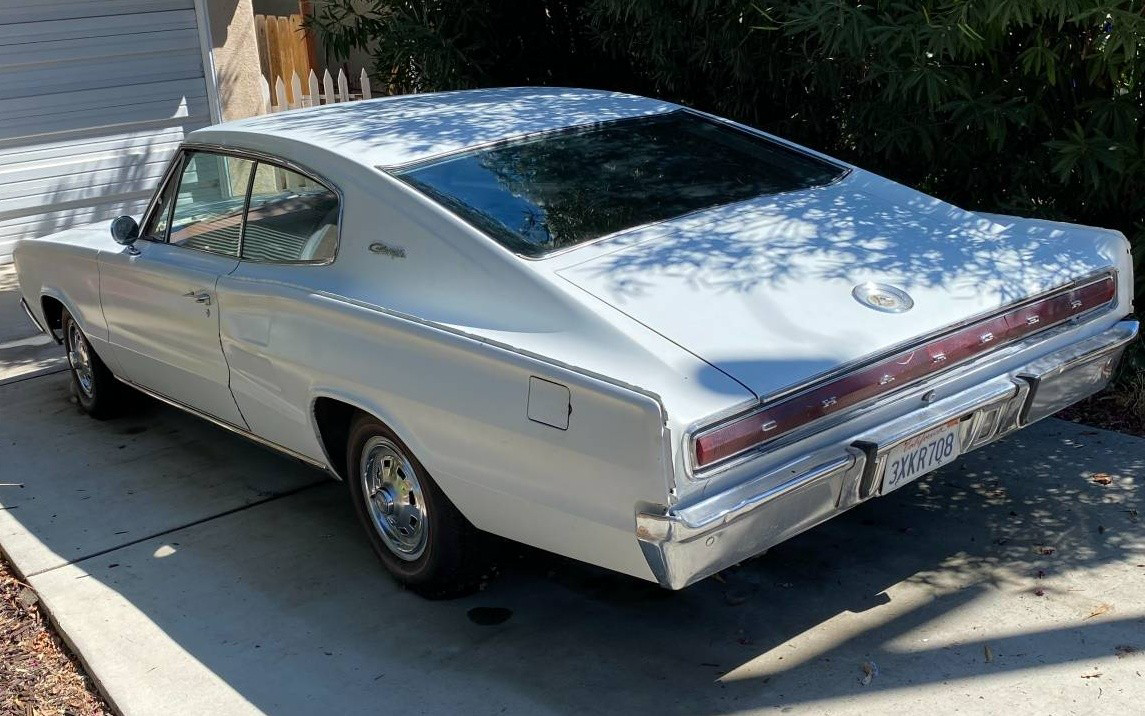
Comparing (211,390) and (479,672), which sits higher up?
(211,390)

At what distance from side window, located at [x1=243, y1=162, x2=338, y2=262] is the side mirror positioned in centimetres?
95

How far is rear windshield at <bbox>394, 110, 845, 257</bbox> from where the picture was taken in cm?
404

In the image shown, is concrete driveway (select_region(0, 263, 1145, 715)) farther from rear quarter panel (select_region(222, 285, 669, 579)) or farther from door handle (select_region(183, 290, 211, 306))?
door handle (select_region(183, 290, 211, 306))

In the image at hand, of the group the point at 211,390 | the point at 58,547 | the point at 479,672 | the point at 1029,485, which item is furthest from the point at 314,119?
the point at 1029,485

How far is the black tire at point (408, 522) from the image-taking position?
13.1 ft

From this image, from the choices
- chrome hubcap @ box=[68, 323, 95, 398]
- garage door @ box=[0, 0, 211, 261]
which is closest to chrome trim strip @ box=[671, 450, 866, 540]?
chrome hubcap @ box=[68, 323, 95, 398]

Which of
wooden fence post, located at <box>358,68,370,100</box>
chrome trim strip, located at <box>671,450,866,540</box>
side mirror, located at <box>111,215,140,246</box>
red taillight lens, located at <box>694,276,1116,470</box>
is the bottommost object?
wooden fence post, located at <box>358,68,370,100</box>

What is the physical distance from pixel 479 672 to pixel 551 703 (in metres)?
0.30

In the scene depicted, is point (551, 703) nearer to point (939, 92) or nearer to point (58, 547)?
point (58, 547)

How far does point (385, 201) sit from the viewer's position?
162 inches

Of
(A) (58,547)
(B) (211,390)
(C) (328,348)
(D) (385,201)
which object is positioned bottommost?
(A) (58,547)

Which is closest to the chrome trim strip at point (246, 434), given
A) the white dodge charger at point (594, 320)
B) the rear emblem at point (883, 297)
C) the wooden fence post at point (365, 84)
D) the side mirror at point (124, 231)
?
the white dodge charger at point (594, 320)

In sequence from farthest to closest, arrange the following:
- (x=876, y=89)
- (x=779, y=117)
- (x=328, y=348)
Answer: (x=779, y=117) → (x=876, y=89) → (x=328, y=348)

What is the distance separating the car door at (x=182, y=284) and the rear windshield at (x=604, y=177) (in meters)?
1.06
